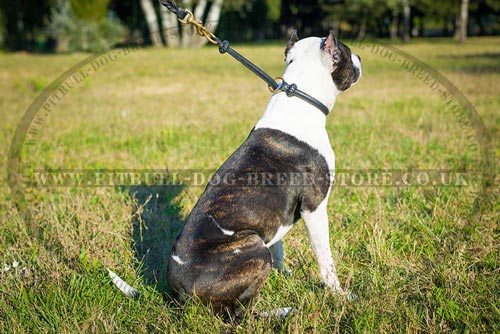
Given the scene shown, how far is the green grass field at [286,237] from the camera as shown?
2701 mm

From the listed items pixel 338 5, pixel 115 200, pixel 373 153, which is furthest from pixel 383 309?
pixel 338 5

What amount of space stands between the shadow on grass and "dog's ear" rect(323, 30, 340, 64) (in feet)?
5.83

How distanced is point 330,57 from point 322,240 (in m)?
1.12

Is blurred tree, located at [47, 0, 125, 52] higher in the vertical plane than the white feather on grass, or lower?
higher

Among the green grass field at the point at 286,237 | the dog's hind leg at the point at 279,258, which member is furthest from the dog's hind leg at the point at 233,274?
the dog's hind leg at the point at 279,258

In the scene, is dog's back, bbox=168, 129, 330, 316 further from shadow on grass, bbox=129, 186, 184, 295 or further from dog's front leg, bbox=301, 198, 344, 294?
shadow on grass, bbox=129, 186, 184, 295

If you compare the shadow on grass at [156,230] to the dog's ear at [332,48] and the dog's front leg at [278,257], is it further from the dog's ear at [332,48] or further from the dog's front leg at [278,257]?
the dog's ear at [332,48]

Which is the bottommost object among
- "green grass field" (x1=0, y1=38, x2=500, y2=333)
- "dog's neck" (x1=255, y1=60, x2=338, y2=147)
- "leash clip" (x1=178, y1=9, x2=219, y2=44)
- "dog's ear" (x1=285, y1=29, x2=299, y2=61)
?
"green grass field" (x1=0, y1=38, x2=500, y2=333)

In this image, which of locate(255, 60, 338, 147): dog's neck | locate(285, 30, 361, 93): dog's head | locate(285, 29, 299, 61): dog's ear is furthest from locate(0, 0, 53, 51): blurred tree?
locate(255, 60, 338, 147): dog's neck

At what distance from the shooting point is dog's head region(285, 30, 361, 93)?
9.75 ft

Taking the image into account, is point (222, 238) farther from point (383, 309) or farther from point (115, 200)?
point (115, 200)

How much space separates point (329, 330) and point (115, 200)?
103 inches

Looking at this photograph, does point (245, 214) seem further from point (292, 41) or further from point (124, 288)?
point (292, 41)

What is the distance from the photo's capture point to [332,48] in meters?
2.96
